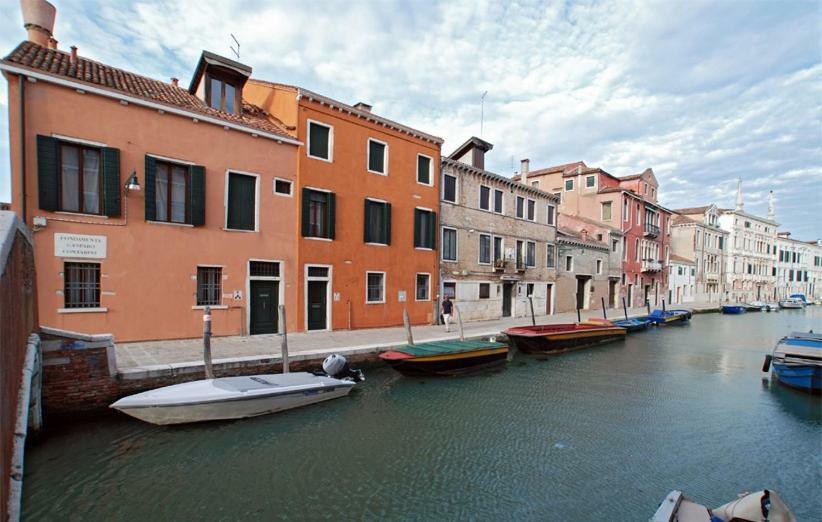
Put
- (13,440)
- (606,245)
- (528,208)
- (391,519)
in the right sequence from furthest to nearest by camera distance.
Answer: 1. (606,245)
2. (528,208)
3. (391,519)
4. (13,440)

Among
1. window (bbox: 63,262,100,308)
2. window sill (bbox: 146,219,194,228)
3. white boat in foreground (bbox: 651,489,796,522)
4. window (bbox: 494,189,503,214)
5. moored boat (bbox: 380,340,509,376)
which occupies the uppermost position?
window (bbox: 494,189,503,214)

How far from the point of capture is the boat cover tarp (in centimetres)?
1012

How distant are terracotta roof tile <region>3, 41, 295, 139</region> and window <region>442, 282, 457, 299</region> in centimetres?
848

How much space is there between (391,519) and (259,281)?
8.71 m

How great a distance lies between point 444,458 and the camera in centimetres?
601

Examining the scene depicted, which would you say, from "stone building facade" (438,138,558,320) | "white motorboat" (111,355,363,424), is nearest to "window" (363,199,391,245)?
"stone building facade" (438,138,558,320)

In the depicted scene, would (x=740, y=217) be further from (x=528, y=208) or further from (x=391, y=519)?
(x=391, y=519)

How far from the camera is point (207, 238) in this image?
10.8 m

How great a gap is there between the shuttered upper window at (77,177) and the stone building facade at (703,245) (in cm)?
4447

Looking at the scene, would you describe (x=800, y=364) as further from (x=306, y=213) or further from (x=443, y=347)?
(x=306, y=213)

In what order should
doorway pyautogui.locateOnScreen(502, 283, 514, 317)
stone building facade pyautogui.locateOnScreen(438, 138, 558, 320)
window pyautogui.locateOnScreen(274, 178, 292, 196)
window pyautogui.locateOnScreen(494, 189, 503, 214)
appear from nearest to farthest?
1. window pyautogui.locateOnScreen(274, 178, 292, 196)
2. stone building facade pyautogui.locateOnScreen(438, 138, 558, 320)
3. window pyautogui.locateOnScreen(494, 189, 503, 214)
4. doorway pyautogui.locateOnScreen(502, 283, 514, 317)

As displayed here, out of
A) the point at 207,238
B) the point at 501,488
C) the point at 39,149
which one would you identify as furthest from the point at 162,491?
the point at 39,149

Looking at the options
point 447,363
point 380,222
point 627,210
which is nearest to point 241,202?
point 380,222

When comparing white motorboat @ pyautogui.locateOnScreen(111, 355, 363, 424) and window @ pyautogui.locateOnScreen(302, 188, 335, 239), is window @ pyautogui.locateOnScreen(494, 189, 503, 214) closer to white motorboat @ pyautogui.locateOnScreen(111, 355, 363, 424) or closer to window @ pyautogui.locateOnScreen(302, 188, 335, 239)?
window @ pyautogui.locateOnScreen(302, 188, 335, 239)
